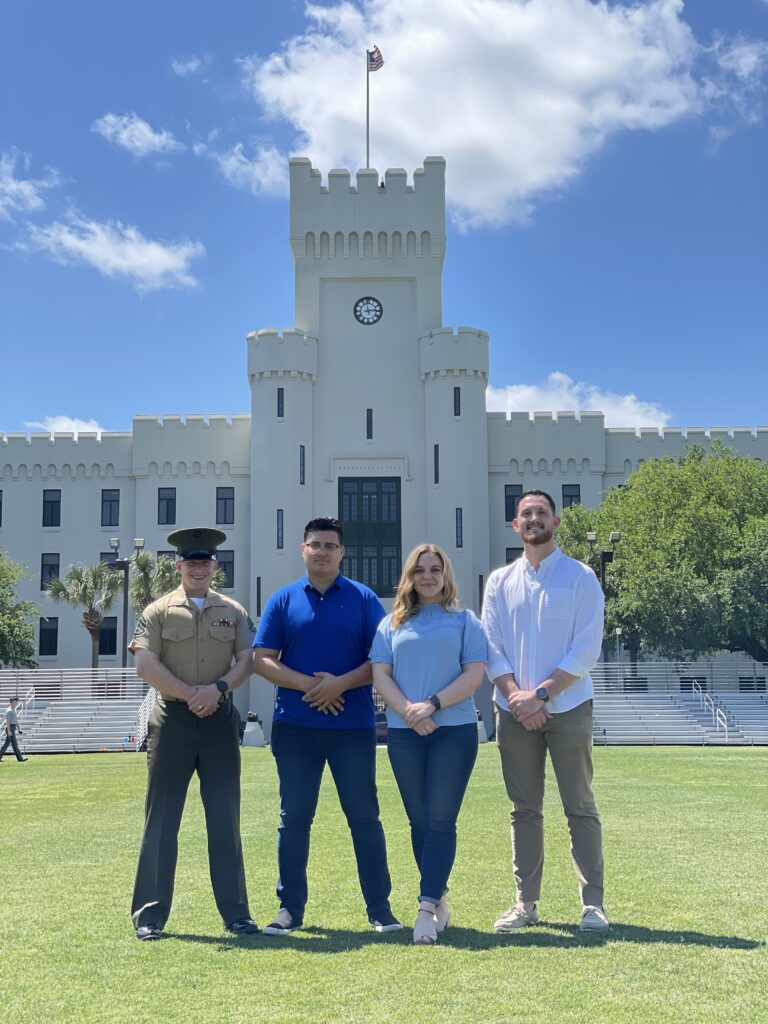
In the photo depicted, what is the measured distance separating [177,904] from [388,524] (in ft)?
129

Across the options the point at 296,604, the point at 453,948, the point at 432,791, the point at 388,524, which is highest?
the point at 388,524

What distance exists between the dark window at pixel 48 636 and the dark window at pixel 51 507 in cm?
442

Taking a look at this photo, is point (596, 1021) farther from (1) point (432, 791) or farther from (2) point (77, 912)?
(2) point (77, 912)

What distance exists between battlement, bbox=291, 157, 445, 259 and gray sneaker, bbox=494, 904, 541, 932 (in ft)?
143

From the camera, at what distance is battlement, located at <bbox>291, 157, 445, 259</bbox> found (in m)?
47.5

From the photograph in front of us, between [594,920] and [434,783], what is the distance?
45.1 inches

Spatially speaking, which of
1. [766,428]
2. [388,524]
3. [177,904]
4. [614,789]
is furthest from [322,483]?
[177,904]

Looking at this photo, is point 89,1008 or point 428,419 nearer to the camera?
point 89,1008

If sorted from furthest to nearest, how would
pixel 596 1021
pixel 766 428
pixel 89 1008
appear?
1. pixel 766 428
2. pixel 89 1008
3. pixel 596 1021

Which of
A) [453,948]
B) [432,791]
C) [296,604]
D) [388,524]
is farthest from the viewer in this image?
[388,524]

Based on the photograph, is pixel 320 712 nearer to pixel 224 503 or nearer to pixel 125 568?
pixel 125 568

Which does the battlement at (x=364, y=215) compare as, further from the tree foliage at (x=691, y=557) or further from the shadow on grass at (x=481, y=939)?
the shadow on grass at (x=481, y=939)

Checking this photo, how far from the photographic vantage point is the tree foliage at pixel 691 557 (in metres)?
36.4

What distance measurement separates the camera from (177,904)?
7.01m
